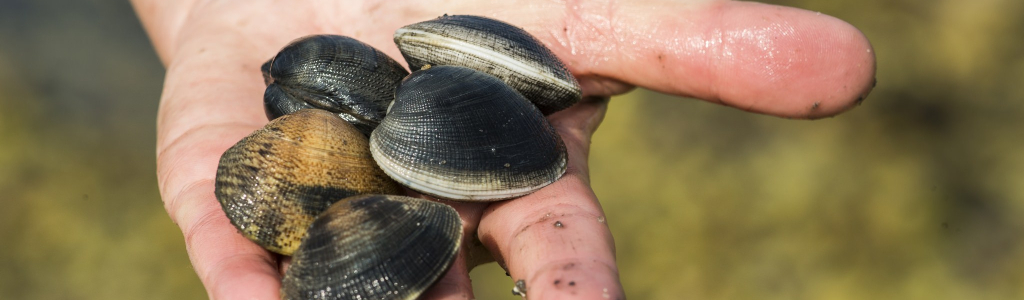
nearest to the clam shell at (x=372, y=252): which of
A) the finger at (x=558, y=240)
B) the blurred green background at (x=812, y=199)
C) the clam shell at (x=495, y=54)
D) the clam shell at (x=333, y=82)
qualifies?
the finger at (x=558, y=240)

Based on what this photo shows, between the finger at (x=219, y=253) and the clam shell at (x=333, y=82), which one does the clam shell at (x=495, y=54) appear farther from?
the finger at (x=219, y=253)

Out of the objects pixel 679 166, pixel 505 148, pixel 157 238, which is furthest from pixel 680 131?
pixel 157 238

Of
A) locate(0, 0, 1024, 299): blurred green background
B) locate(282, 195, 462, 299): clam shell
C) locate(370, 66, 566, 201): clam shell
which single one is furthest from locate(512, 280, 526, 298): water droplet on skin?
locate(0, 0, 1024, 299): blurred green background

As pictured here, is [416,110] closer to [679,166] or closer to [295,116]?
[295,116]

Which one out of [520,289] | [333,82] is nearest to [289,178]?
[333,82]

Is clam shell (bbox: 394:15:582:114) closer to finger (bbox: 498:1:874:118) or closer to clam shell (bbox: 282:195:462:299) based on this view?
finger (bbox: 498:1:874:118)
